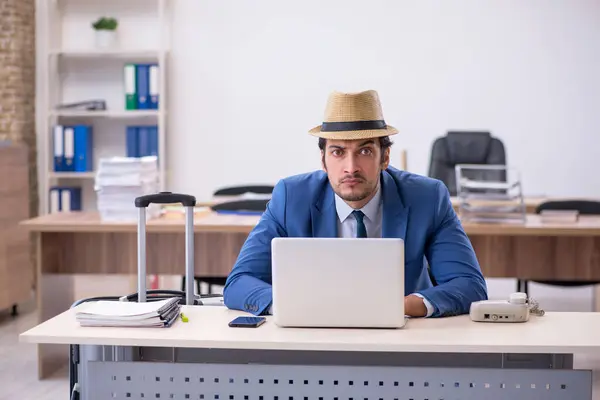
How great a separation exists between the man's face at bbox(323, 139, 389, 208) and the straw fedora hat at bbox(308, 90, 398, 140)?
32 millimetres

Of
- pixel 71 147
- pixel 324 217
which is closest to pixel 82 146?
pixel 71 147

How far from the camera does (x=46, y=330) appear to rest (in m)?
2.32

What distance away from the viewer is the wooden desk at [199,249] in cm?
458

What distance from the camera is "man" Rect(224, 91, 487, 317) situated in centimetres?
273

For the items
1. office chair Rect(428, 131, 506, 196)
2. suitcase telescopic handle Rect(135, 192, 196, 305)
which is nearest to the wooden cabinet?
office chair Rect(428, 131, 506, 196)

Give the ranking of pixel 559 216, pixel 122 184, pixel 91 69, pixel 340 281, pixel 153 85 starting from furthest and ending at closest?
pixel 91 69
pixel 153 85
pixel 559 216
pixel 122 184
pixel 340 281

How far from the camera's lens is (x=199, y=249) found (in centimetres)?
479

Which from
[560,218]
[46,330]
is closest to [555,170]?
[560,218]

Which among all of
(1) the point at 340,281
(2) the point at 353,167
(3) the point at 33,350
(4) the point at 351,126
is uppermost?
(4) the point at 351,126

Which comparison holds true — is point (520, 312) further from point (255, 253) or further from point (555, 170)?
point (555, 170)

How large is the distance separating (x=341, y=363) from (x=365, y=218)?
621mm

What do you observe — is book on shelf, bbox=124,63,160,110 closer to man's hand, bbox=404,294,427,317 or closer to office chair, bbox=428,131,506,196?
office chair, bbox=428,131,506,196

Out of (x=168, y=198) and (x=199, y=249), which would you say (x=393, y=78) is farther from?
(x=168, y=198)

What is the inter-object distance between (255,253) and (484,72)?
186 inches
